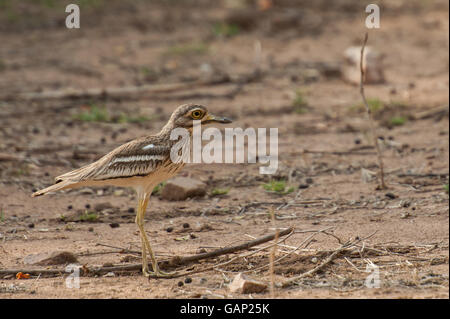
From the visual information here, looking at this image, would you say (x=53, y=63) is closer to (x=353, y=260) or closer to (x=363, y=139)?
(x=363, y=139)

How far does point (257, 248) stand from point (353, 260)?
67 centimetres

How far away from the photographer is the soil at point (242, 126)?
16.3ft

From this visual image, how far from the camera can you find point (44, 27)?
526 inches

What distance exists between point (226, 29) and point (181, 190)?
724 centimetres

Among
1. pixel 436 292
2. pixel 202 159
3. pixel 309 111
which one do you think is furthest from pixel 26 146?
pixel 436 292

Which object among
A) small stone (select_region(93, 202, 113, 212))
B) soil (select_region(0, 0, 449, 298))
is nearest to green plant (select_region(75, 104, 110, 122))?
soil (select_region(0, 0, 449, 298))

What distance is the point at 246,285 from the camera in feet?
14.4

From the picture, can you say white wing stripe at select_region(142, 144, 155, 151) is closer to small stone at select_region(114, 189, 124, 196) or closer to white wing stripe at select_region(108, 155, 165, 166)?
white wing stripe at select_region(108, 155, 165, 166)

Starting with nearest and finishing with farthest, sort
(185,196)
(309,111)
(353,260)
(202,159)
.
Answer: (353,260), (185,196), (202,159), (309,111)

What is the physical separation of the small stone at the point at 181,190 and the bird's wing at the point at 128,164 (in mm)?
1709

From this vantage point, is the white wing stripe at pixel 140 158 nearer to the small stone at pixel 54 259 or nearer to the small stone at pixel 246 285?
the small stone at pixel 54 259

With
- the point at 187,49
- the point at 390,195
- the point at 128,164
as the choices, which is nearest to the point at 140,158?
the point at 128,164

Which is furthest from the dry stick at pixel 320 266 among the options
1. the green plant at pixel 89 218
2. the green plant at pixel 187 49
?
the green plant at pixel 187 49

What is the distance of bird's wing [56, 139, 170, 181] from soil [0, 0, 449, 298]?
64 centimetres
